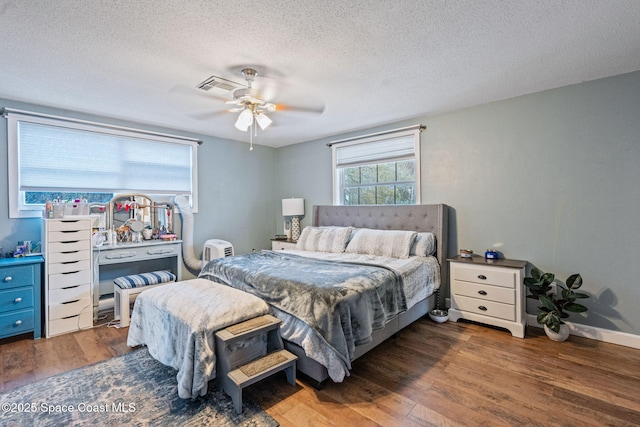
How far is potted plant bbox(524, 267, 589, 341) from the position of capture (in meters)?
2.70

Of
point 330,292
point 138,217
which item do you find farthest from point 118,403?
point 138,217

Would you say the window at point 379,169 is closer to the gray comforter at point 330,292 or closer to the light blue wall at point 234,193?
the light blue wall at point 234,193

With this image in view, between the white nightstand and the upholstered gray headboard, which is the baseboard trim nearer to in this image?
the upholstered gray headboard

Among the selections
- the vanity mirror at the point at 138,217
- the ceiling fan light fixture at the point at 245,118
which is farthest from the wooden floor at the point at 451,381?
the ceiling fan light fixture at the point at 245,118

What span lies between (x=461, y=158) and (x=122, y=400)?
3891 mm

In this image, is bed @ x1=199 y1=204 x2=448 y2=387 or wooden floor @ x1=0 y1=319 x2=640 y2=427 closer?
wooden floor @ x1=0 y1=319 x2=640 y2=427

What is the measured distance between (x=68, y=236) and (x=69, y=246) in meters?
0.10

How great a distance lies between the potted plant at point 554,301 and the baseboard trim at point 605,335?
0.51ft

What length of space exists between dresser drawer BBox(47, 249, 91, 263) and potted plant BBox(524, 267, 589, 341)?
452cm

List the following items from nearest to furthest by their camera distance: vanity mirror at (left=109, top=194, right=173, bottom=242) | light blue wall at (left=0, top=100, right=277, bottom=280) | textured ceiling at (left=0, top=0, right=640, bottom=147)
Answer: textured ceiling at (left=0, top=0, right=640, bottom=147), vanity mirror at (left=109, top=194, right=173, bottom=242), light blue wall at (left=0, top=100, right=277, bottom=280)

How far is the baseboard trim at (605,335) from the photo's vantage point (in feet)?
8.64

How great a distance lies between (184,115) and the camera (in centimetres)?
371

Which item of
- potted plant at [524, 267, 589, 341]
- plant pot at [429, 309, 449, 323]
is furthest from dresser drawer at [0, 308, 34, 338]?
potted plant at [524, 267, 589, 341]

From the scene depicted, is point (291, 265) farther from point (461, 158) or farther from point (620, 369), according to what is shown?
point (620, 369)
